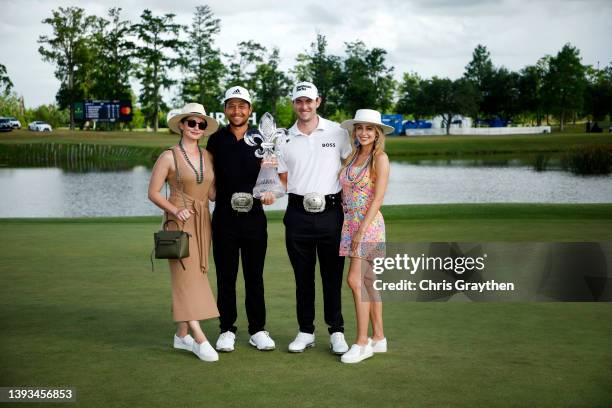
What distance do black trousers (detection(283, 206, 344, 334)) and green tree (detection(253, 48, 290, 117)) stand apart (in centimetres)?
7591

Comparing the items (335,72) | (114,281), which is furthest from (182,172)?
(335,72)

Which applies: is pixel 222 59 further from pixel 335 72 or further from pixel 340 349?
pixel 340 349

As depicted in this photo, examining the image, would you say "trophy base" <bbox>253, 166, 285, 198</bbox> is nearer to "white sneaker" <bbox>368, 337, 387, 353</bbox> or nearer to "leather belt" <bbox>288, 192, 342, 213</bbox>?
"leather belt" <bbox>288, 192, 342, 213</bbox>

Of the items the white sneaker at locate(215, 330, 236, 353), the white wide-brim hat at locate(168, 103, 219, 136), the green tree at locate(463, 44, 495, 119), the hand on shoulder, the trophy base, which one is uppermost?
the green tree at locate(463, 44, 495, 119)

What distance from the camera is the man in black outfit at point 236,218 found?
225 inches

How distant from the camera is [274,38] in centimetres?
8406

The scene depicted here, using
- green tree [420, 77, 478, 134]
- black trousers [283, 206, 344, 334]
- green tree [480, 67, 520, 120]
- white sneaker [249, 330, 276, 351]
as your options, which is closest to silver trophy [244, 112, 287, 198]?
black trousers [283, 206, 344, 334]

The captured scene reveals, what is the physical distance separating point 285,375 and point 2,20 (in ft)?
199

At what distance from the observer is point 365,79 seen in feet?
270

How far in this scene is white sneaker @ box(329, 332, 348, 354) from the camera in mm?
5373

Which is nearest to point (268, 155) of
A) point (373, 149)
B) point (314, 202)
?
point (314, 202)

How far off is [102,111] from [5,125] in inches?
386

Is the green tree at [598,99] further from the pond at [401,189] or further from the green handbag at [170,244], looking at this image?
the green handbag at [170,244]

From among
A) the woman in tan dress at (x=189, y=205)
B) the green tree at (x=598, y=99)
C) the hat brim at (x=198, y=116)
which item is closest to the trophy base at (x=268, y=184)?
the woman in tan dress at (x=189, y=205)
